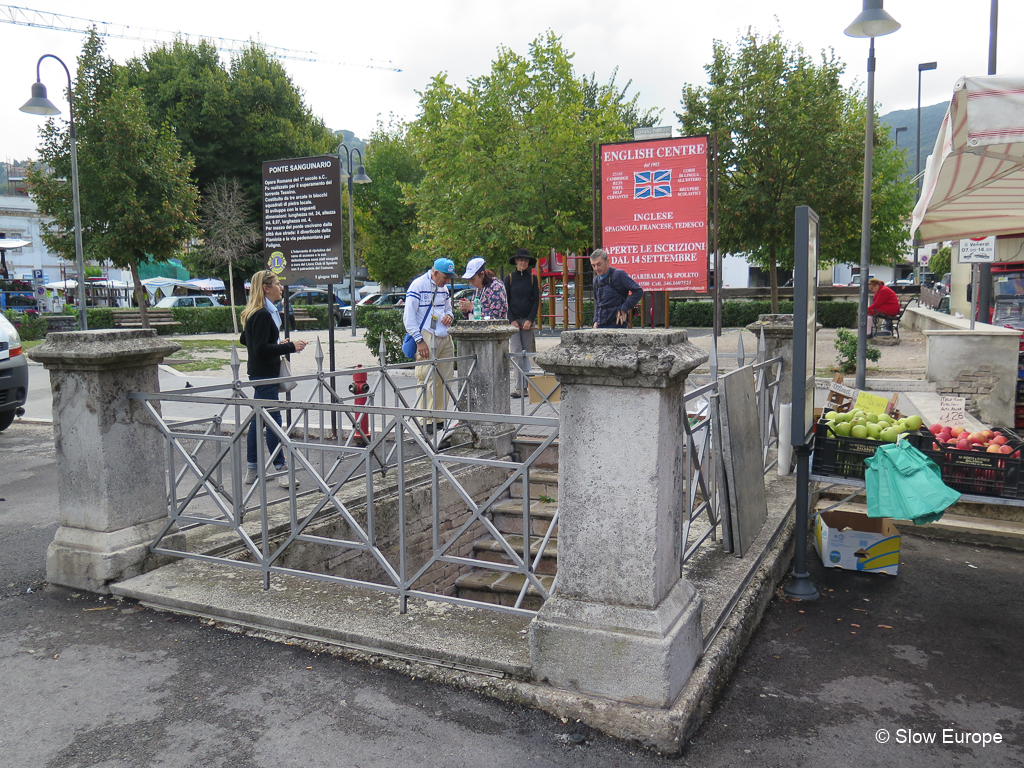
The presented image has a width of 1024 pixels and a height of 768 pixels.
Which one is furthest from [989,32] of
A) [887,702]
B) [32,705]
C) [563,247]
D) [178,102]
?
[178,102]

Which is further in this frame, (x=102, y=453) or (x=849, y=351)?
(x=849, y=351)

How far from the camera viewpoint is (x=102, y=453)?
4348 mm

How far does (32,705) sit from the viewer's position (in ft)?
10.6

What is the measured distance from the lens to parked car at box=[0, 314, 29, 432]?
967 cm

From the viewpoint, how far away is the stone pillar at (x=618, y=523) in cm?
293

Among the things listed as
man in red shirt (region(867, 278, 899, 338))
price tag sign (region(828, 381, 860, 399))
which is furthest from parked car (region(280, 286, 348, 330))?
price tag sign (region(828, 381, 860, 399))

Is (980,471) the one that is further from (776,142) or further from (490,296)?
(776,142)

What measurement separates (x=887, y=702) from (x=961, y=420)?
2.82 m

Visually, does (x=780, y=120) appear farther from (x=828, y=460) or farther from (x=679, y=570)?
(x=679, y=570)

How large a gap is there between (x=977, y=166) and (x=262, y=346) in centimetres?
572

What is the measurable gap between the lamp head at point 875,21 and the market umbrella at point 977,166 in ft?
17.6

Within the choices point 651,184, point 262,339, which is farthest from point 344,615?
point 651,184

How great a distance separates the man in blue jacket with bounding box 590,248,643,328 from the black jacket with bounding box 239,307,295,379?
13.3 ft

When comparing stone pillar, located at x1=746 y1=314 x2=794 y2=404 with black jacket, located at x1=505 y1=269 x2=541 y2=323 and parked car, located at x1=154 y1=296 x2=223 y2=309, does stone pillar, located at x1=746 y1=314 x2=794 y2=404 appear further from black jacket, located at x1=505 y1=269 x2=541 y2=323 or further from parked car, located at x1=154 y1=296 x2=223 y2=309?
parked car, located at x1=154 y1=296 x2=223 y2=309
